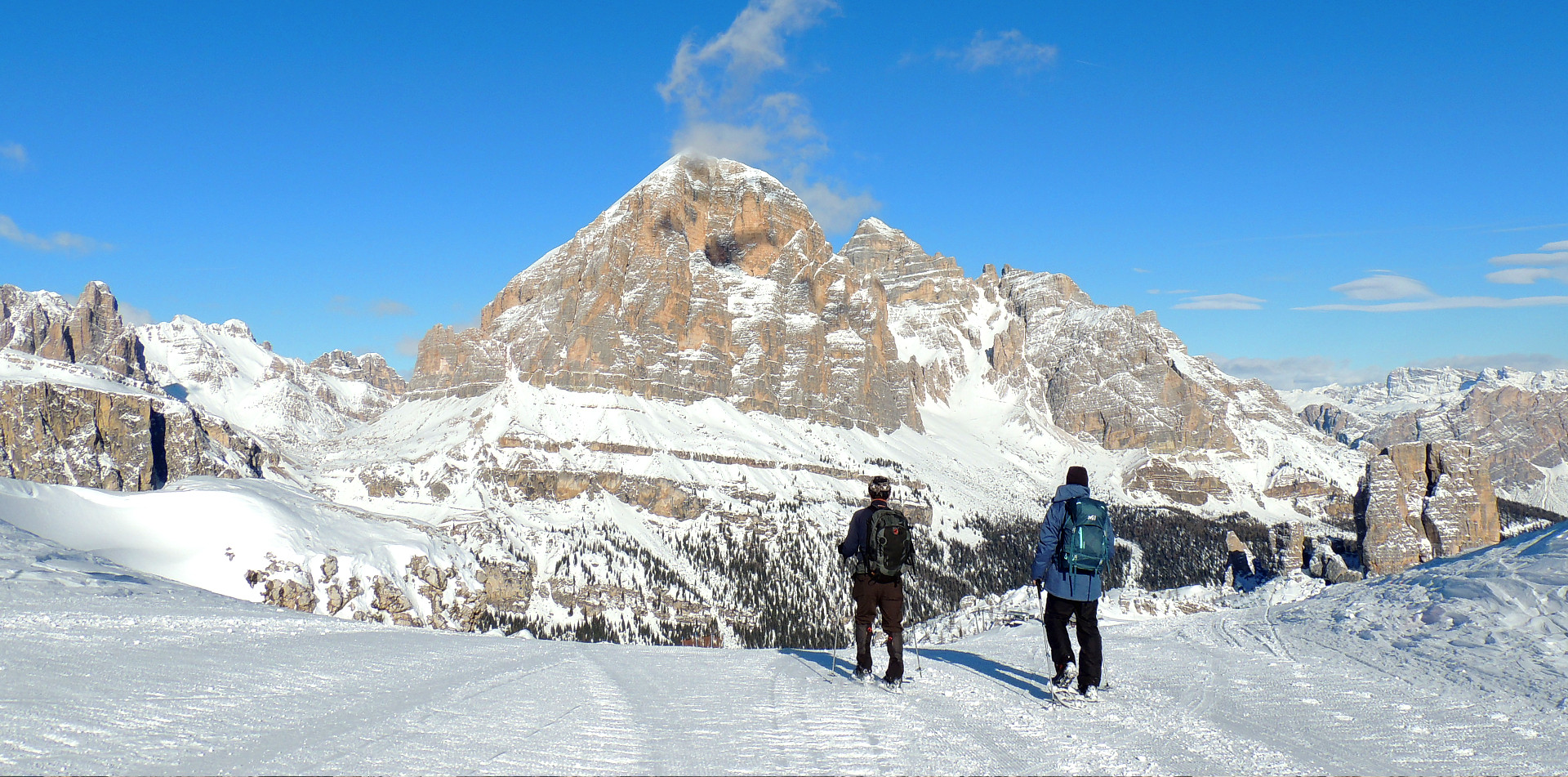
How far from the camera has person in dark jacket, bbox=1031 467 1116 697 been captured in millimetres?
9922

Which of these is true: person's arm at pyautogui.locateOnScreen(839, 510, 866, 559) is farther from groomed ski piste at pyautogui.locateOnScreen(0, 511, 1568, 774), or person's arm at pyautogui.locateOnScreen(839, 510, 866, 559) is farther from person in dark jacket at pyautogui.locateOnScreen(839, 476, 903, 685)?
groomed ski piste at pyautogui.locateOnScreen(0, 511, 1568, 774)

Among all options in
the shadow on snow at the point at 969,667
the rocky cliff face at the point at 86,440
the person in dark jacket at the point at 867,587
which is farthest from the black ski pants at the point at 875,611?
the rocky cliff face at the point at 86,440

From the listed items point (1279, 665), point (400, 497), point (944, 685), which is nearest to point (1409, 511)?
point (1279, 665)

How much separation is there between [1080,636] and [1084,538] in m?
1.12

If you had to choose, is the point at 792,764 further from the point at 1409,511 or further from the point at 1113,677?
the point at 1409,511

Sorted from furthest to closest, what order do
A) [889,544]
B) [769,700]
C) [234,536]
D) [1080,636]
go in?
[234,536]
[889,544]
[1080,636]
[769,700]

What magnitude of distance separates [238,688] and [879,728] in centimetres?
592

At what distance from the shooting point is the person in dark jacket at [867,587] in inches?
427

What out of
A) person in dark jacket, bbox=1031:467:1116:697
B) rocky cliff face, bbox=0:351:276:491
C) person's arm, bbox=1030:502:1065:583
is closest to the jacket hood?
person in dark jacket, bbox=1031:467:1116:697

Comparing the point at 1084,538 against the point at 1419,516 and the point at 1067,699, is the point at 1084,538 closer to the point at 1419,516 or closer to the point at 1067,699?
the point at 1067,699

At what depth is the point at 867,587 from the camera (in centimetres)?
1117

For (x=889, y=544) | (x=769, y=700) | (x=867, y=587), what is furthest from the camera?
(x=867, y=587)

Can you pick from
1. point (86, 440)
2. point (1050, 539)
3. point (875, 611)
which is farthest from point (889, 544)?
point (86, 440)

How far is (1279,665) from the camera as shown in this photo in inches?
474
